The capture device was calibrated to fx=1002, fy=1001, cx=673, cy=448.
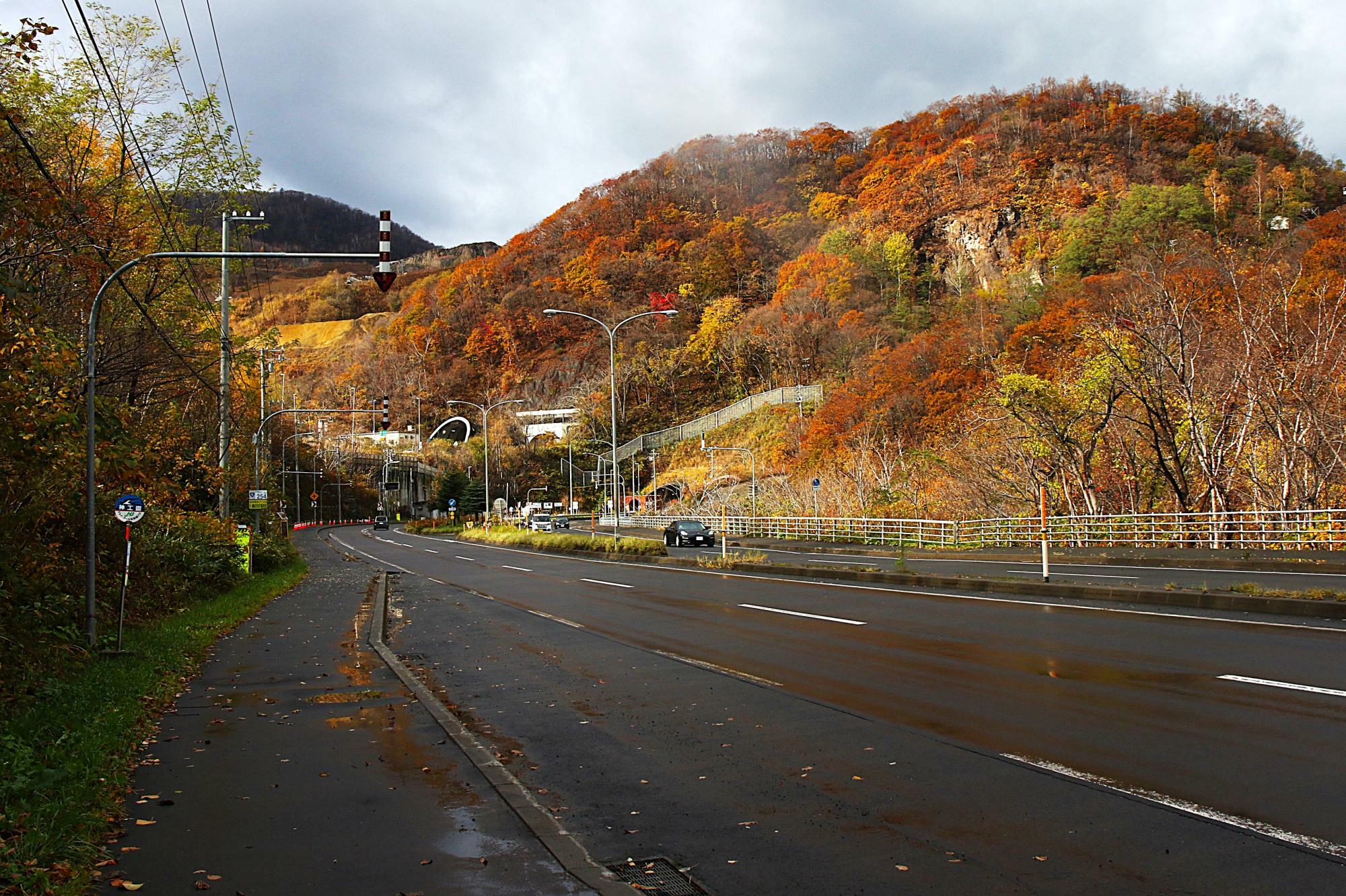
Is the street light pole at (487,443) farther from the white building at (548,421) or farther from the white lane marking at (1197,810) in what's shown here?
the white lane marking at (1197,810)

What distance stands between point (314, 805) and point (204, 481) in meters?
23.8

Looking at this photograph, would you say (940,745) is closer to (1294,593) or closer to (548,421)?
(1294,593)

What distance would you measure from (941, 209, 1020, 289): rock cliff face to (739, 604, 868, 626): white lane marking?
82.2m

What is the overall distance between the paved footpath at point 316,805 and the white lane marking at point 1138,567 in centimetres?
1893

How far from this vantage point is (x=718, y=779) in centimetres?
678

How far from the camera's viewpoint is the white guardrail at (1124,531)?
2575 cm

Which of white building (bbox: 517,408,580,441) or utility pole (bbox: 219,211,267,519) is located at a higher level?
white building (bbox: 517,408,580,441)

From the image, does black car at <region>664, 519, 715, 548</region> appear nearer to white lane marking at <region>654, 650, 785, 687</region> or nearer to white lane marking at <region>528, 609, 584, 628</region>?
white lane marking at <region>528, 609, 584, 628</region>

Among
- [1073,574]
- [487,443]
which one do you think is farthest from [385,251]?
[487,443]

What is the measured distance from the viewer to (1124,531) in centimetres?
3070

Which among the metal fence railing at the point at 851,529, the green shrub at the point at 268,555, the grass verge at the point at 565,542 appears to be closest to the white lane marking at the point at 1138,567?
the metal fence railing at the point at 851,529

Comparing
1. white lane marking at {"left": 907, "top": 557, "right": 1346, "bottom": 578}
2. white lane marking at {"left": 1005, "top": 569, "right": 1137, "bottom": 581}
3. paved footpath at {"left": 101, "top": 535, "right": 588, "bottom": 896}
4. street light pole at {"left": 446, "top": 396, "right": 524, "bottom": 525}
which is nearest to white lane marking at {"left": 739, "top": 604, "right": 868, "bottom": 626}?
paved footpath at {"left": 101, "top": 535, "right": 588, "bottom": 896}

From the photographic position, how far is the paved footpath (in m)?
5.17

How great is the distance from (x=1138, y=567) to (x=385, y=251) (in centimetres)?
2005
